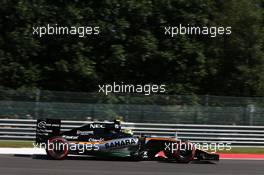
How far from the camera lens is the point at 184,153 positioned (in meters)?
16.5

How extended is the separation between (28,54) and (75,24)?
8.21 feet

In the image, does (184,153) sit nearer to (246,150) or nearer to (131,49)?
(246,150)

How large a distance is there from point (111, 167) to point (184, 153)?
2659 millimetres

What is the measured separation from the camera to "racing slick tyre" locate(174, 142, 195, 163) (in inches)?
645

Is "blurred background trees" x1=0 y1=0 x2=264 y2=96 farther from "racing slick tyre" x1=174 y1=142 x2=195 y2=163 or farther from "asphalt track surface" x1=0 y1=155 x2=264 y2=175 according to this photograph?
"racing slick tyre" x1=174 y1=142 x2=195 y2=163

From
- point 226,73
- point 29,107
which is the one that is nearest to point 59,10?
point 29,107

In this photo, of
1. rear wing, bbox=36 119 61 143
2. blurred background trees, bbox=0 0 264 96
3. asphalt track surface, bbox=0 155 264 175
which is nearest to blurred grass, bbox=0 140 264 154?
blurred background trees, bbox=0 0 264 96

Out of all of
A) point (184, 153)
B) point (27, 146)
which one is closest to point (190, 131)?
point (27, 146)

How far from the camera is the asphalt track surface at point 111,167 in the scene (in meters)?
13.5

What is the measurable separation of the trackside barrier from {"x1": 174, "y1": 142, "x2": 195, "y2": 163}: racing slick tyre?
6.65 m

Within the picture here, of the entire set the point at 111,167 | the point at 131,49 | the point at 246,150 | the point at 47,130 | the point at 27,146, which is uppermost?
the point at 131,49

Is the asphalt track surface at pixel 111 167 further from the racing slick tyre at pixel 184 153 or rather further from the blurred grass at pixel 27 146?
the blurred grass at pixel 27 146

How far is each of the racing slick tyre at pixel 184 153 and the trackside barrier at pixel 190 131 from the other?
6648 mm

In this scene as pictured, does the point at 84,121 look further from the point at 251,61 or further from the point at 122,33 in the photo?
the point at 251,61
